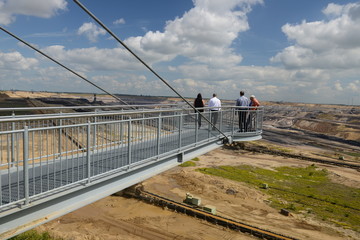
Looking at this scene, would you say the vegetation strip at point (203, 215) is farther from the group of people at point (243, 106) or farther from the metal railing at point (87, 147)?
the group of people at point (243, 106)

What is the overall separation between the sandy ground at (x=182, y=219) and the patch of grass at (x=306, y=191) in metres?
1.41

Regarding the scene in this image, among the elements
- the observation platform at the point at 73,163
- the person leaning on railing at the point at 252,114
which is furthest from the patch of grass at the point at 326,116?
the observation platform at the point at 73,163

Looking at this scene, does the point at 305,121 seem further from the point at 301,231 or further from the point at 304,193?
the point at 301,231

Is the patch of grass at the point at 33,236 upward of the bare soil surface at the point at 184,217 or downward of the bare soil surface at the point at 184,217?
upward

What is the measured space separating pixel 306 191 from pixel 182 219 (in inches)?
475

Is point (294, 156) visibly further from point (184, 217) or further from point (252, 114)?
point (252, 114)

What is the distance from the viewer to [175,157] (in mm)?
8820

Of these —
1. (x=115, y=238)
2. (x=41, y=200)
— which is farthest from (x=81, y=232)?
(x=41, y=200)

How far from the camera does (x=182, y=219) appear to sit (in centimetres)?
1611

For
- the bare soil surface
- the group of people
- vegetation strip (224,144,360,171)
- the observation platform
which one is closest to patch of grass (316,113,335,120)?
vegetation strip (224,144,360,171)

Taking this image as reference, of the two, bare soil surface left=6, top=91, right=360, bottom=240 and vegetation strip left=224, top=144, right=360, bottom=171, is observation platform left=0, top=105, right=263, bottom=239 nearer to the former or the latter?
bare soil surface left=6, top=91, right=360, bottom=240

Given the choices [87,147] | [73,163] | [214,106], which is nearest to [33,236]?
[73,163]

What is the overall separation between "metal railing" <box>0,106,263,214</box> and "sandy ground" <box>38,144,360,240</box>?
6081 mm

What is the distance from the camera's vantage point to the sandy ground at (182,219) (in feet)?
46.9
